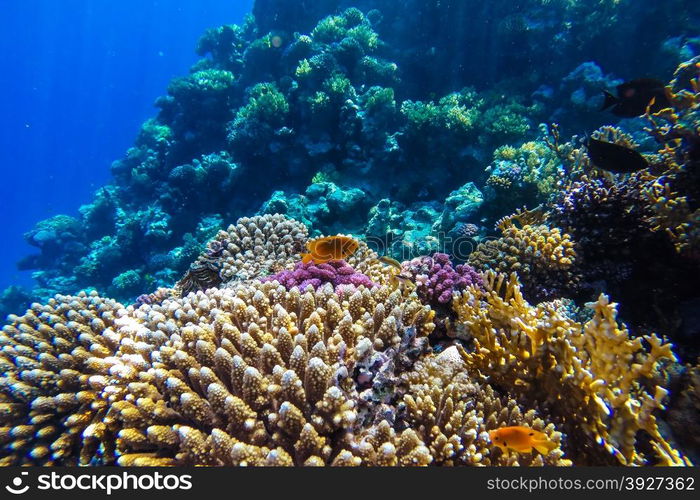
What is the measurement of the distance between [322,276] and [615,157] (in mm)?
3421

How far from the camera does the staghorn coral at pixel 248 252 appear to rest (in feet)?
16.2

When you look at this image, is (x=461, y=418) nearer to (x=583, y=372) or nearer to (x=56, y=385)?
(x=583, y=372)

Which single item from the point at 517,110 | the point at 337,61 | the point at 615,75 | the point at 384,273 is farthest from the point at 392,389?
the point at 615,75

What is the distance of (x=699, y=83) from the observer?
12.6 feet

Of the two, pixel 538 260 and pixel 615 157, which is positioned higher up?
pixel 615 157

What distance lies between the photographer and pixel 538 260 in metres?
4.53

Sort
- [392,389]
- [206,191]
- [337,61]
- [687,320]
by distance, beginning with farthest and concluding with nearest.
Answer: [206,191] < [337,61] < [687,320] < [392,389]

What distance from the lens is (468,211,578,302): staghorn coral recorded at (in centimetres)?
442

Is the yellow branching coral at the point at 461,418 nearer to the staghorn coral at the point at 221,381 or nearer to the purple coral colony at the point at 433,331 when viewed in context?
the purple coral colony at the point at 433,331

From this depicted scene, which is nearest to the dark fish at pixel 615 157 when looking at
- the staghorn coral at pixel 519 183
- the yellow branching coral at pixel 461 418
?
the yellow branching coral at pixel 461 418

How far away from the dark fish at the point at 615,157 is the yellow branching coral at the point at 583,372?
2.00m

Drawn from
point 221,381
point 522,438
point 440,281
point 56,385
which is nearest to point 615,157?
point 440,281

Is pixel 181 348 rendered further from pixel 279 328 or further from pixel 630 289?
pixel 630 289

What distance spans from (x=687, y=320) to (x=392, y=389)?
318cm
